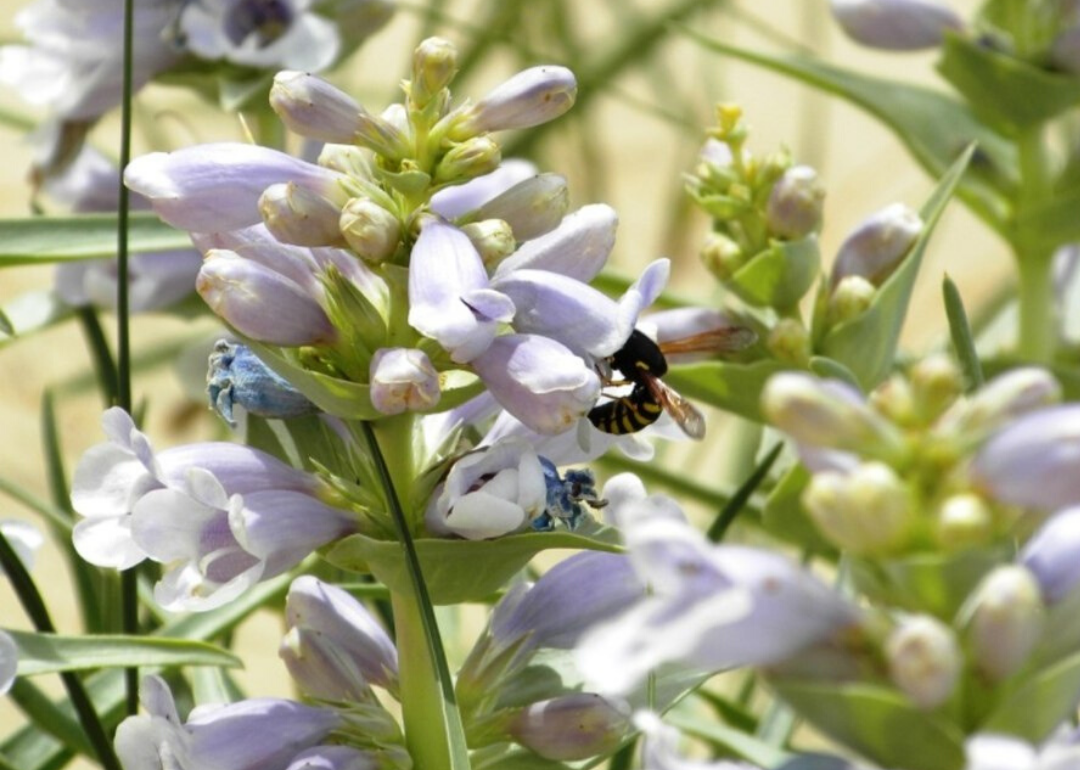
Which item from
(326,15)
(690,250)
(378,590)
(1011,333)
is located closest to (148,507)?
(378,590)

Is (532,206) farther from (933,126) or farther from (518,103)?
(933,126)

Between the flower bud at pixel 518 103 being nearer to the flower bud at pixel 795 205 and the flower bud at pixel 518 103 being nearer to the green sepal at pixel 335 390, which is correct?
the green sepal at pixel 335 390

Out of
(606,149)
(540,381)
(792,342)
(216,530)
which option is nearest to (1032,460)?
(540,381)

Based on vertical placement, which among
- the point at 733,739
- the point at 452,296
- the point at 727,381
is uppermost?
the point at 452,296

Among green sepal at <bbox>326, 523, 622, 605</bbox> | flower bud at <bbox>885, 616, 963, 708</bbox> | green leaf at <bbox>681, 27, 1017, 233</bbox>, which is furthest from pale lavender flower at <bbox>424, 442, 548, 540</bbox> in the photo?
green leaf at <bbox>681, 27, 1017, 233</bbox>

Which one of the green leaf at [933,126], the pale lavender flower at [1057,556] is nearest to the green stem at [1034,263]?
the green leaf at [933,126]

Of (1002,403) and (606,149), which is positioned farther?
(606,149)

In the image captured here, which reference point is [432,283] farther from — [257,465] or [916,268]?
[916,268]

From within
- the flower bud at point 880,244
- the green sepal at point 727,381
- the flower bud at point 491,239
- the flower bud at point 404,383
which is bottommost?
the green sepal at point 727,381
